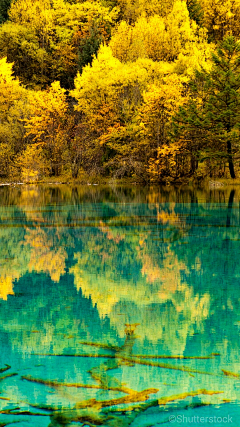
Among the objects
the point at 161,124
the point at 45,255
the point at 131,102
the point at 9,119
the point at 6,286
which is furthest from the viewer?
the point at 9,119

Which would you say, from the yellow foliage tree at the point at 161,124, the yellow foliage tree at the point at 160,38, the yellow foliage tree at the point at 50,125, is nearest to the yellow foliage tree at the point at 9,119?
the yellow foliage tree at the point at 50,125

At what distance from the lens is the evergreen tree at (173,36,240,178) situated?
30172 millimetres

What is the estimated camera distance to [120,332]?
4.34 m

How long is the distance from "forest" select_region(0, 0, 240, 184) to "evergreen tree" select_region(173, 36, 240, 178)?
6cm

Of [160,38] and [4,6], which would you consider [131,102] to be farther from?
[4,6]

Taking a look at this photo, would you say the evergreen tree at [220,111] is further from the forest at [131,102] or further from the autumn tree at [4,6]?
the autumn tree at [4,6]

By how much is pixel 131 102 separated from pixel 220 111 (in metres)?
10.6

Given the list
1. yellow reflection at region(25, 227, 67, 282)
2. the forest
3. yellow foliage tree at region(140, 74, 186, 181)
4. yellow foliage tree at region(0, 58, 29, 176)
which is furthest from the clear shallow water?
yellow foliage tree at region(0, 58, 29, 176)

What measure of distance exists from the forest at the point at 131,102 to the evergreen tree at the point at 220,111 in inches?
2.4

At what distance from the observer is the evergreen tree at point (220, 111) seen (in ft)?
99.0

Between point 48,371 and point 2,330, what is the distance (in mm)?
1027

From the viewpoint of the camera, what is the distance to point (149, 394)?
3.18m

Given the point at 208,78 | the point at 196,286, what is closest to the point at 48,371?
the point at 196,286

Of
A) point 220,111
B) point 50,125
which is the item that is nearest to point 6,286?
point 220,111
